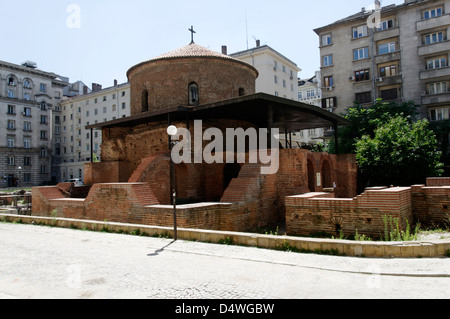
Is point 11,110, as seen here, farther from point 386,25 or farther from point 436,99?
point 436,99

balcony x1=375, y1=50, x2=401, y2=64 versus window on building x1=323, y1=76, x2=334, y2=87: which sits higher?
balcony x1=375, y1=50, x2=401, y2=64

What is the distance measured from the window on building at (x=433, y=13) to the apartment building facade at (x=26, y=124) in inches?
2015

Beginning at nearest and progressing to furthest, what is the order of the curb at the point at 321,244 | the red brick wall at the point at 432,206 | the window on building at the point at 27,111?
the curb at the point at 321,244 → the red brick wall at the point at 432,206 → the window on building at the point at 27,111

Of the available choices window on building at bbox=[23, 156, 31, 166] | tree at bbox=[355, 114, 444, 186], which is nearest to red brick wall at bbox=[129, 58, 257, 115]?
tree at bbox=[355, 114, 444, 186]

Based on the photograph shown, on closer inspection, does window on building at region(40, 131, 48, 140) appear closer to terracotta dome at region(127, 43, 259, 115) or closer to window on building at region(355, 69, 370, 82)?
terracotta dome at region(127, 43, 259, 115)

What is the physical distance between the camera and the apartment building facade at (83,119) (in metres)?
53.3

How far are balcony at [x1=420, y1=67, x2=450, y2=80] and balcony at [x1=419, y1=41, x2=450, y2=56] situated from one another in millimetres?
1581

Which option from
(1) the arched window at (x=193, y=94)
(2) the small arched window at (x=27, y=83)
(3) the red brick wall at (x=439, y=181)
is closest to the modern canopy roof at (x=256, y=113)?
(1) the arched window at (x=193, y=94)

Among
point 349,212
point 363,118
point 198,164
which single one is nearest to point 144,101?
point 198,164

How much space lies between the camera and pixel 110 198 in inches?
474

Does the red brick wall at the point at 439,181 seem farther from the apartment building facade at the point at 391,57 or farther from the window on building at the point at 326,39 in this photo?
the window on building at the point at 326,39

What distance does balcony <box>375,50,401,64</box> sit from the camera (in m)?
31.3

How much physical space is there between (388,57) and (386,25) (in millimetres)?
3148
